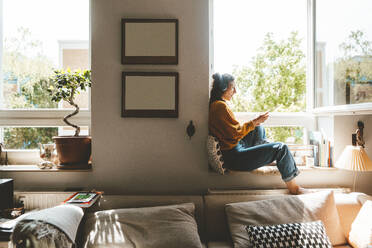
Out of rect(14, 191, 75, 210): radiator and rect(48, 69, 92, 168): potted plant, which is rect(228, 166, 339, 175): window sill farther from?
rect(14, 191, 75, 210): radiator

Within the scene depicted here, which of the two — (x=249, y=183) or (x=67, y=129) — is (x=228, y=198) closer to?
(x=249, y=183)

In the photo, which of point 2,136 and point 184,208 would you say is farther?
point 2,136

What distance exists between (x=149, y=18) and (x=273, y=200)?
6.09ft

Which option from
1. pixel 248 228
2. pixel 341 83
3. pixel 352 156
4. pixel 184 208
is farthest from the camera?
pixel 341 83

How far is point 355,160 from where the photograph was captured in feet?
6.66

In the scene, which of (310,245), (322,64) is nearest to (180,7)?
(322,64)

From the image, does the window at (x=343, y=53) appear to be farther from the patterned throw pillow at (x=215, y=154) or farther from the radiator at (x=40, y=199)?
the radiator at (x=40, y=199)

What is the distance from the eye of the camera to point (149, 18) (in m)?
2.30

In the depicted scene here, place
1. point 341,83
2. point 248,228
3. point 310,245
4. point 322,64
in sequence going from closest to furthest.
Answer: point 310,245 < point 248,228 < point 341,83 < point 322,64

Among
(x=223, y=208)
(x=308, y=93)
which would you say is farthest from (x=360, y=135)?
(x=223, y=208)

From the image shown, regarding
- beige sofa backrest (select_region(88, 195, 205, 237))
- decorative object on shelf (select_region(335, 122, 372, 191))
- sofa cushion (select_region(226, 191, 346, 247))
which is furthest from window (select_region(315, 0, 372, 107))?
beige sofa backrest (select_region(88, 195, 205, 237))

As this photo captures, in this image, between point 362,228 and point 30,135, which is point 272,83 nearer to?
point 362,228

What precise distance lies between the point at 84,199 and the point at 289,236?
4.78 feet

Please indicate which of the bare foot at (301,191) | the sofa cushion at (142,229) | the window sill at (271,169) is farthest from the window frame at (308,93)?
the sofa cushion at (142,229)
